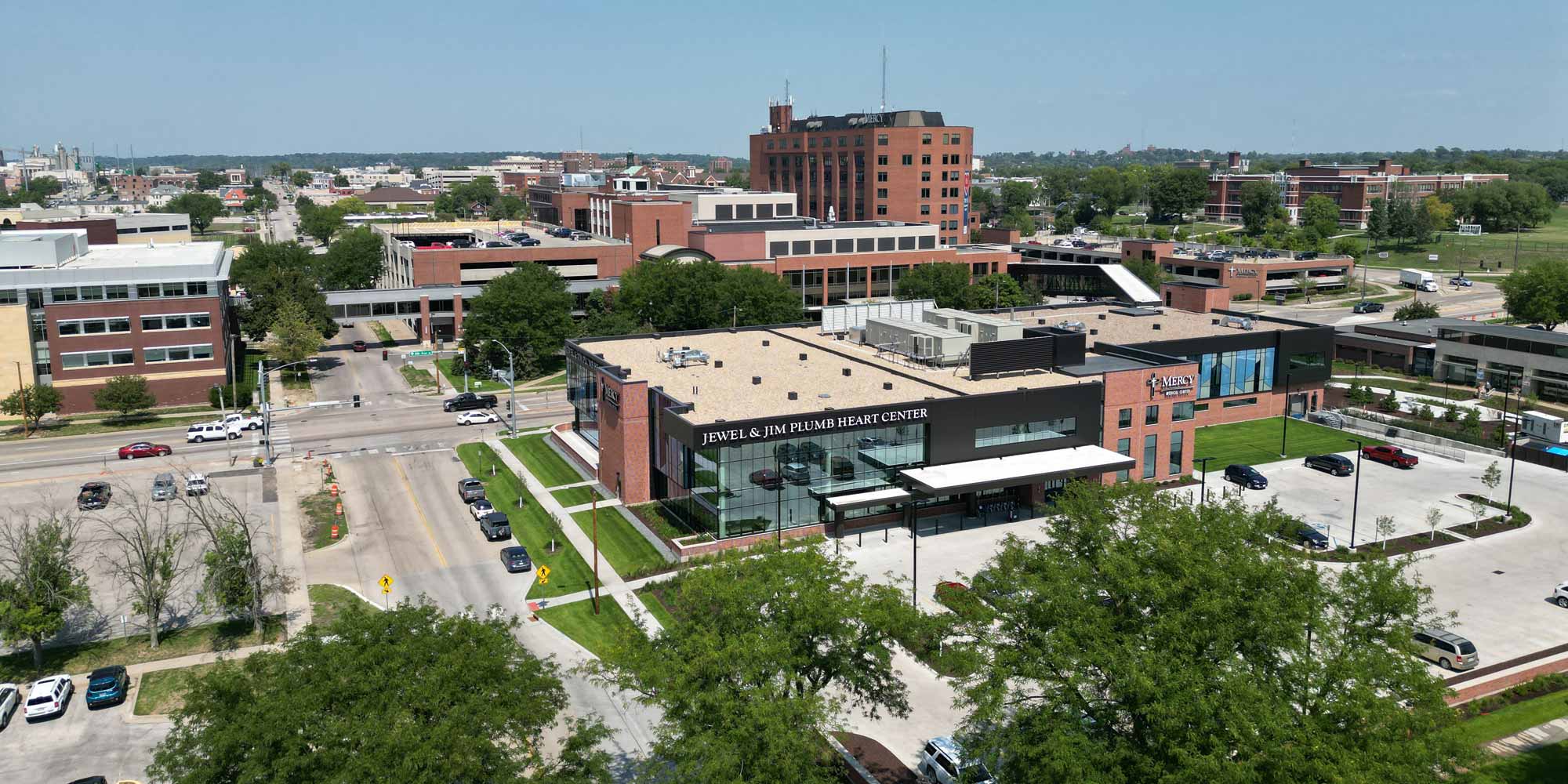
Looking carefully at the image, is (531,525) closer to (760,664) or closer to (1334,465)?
(760,664)

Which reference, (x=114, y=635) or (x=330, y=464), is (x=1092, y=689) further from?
(x=330, y=464)

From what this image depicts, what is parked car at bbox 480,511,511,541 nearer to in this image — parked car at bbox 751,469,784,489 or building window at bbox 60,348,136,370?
parked car at bbox 751,469,784,489

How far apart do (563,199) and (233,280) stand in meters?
58.2

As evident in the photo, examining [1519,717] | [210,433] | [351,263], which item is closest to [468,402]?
[210,433]

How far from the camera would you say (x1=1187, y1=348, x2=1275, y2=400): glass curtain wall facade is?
8450 centimetres

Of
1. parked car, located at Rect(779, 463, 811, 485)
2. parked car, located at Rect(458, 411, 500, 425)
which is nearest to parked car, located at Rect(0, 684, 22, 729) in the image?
parked car, located at Rect(779, 463, 811, 485)

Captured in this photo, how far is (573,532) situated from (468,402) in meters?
34.0

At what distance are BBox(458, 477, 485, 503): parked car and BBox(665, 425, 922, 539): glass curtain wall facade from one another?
11.9 metres

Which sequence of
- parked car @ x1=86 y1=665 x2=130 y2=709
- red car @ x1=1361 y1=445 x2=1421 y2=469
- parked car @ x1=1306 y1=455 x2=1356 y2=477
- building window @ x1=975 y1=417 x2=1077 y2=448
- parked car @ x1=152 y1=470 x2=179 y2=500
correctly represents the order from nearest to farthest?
parked car @ x1=86 y1=665 x2=130 y2=709
building window @ x1=975 y1=417 x2=1077 y2=448
parked car @ x1=152 y1=470 x2=179 y2=500
parked car @ x1=1306 y1=455 x2=1356 y2=477
red car @ x1=1361 y1=445 x2=1421 y2=469

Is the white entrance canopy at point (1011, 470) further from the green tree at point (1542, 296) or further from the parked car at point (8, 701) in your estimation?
the green tree at point (1542, 296)

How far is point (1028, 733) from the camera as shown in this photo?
28516 mm

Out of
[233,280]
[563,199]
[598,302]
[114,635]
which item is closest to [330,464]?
[114,635]

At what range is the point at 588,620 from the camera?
49750 millimetres

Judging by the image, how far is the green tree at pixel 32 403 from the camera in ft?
274
